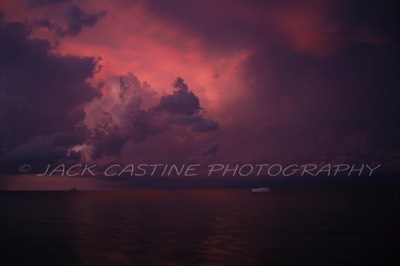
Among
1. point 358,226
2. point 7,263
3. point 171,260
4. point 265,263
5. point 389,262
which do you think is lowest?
point 7,263

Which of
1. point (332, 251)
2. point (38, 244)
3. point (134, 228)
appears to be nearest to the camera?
point (332, 251)

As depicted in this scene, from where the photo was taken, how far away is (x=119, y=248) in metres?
47.2

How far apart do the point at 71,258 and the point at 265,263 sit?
19.1 meters

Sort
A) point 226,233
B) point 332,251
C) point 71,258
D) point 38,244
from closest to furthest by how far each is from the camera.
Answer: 1. point 71,258
2. point 332,251
3. point 38,244
4. point 226,233

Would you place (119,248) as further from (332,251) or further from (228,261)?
(332,251)

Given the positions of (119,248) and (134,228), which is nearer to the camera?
(119,248)

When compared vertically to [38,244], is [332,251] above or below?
above

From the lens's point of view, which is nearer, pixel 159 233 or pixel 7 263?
pixel 7 263

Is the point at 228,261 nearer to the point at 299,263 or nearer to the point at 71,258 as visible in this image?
the point at 299,263

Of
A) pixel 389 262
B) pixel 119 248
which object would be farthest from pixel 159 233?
pixel 389 262

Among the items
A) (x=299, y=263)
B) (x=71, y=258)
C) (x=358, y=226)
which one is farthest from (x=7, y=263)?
(x=358, y=226)

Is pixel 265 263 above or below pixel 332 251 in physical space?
below

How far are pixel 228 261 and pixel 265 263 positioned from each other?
3409mm

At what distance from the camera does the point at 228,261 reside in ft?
128
